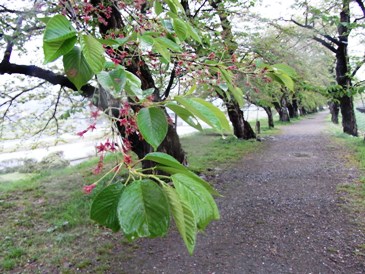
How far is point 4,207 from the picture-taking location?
19.0ft

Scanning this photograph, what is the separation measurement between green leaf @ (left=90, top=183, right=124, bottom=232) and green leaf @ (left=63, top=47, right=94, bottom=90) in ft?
0.75

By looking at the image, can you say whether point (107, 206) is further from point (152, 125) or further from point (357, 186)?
point (357, 186)

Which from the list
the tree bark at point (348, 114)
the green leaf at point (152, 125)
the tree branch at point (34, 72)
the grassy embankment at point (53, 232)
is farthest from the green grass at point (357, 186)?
the tree branch at point (34, 72)

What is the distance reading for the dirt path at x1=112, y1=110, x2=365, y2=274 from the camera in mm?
3271

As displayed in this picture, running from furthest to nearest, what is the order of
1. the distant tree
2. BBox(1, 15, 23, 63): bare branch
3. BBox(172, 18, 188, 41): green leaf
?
1. the distant tree
2. BBox(1, 15, 23, 63): bare branch
3. BBox(172, 18, 188, 41): green leaf

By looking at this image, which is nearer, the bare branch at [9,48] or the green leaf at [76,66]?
the green leaf at [76,66]

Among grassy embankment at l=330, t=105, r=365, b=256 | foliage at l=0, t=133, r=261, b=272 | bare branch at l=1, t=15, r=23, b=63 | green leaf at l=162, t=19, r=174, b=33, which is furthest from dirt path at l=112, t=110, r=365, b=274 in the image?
bare branch at l=1, t=15, r=23, b=63

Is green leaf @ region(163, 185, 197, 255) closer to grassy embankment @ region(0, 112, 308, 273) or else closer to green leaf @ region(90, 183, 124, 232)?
green leaf @ region(90, 183, 124, 232)

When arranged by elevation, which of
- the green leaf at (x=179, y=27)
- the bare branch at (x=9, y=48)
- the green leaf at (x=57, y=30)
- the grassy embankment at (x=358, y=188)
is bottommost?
the grassy embankment at (x=358, y=188)

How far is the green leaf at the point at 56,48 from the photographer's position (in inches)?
18.9

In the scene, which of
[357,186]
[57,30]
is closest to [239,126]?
[357,186]

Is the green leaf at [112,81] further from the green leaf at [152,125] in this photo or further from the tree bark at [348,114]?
the tree bark at [348,114]

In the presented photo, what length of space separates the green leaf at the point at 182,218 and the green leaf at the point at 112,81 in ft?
0.91

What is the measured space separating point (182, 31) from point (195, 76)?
0.32 m
